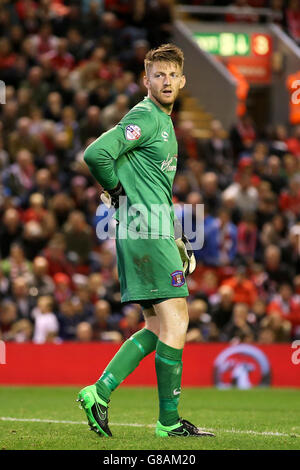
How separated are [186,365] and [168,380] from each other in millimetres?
7398

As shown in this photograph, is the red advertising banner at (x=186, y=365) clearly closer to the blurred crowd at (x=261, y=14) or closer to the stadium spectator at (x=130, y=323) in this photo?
the stadium spectator at (x=130, y=323)

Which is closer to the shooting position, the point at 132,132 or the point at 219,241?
the point at 132,132

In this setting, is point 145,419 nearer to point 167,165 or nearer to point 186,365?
point 167,165

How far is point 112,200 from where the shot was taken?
6.68 m

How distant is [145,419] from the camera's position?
26.5 ft

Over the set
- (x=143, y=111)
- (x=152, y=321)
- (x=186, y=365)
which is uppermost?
(x=143, y=111)

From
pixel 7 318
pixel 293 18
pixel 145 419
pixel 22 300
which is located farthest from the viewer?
pixel 293 18

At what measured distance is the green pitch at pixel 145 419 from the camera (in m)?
6.15

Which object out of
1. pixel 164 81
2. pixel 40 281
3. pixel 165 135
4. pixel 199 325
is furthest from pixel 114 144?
pixel 199 325

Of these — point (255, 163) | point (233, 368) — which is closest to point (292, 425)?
point (233, 368)

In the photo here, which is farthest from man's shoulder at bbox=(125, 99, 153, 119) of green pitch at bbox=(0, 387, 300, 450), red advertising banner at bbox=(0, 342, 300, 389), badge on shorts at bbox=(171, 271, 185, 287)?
red advertising banner at bbox=(0, 342, 300, 389)

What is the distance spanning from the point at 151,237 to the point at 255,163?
496 inches

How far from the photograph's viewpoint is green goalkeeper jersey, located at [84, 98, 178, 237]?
6523 millimetres

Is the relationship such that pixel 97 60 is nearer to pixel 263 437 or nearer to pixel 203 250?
pixel 203 250
